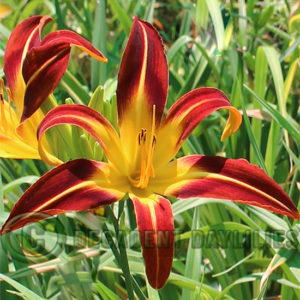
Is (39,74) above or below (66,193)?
above

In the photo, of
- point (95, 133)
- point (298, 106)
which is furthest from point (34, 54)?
point (298, 106)

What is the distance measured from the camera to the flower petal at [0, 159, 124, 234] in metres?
0.69

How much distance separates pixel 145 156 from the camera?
0.87m

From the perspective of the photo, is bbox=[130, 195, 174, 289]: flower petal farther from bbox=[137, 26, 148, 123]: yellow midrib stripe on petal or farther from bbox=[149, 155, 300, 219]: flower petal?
bbox=[137, 26, 148, 123]: yellow midrib stripe on petal

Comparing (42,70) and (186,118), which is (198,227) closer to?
(186,118)

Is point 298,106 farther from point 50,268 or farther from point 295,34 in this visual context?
point 50,268

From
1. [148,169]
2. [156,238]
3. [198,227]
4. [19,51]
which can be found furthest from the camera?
[198,227]

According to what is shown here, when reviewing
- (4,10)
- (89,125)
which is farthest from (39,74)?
(4,10)

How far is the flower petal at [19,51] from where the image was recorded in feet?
3.10

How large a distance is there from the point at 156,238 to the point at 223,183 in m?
0.16

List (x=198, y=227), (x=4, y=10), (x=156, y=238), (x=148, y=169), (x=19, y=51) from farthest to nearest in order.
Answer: (x=4, y=10), (x=198, y=227), (x=19, y=51), (x=148, y=169), (x=156, y=238)

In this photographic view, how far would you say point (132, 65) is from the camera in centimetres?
90

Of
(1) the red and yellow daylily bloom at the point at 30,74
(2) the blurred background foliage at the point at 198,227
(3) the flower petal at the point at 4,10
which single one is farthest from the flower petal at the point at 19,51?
(3) the flower petal at the point at 4,10

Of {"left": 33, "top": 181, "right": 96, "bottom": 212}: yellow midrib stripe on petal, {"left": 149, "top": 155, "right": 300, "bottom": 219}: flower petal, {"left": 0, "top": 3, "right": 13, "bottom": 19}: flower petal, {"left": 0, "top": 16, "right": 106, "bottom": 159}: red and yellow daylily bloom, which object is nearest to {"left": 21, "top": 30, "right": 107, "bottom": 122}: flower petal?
{"left": 0, "top": 16, "right": 106, "bottom": 159}: red and yellow daylily bloom
